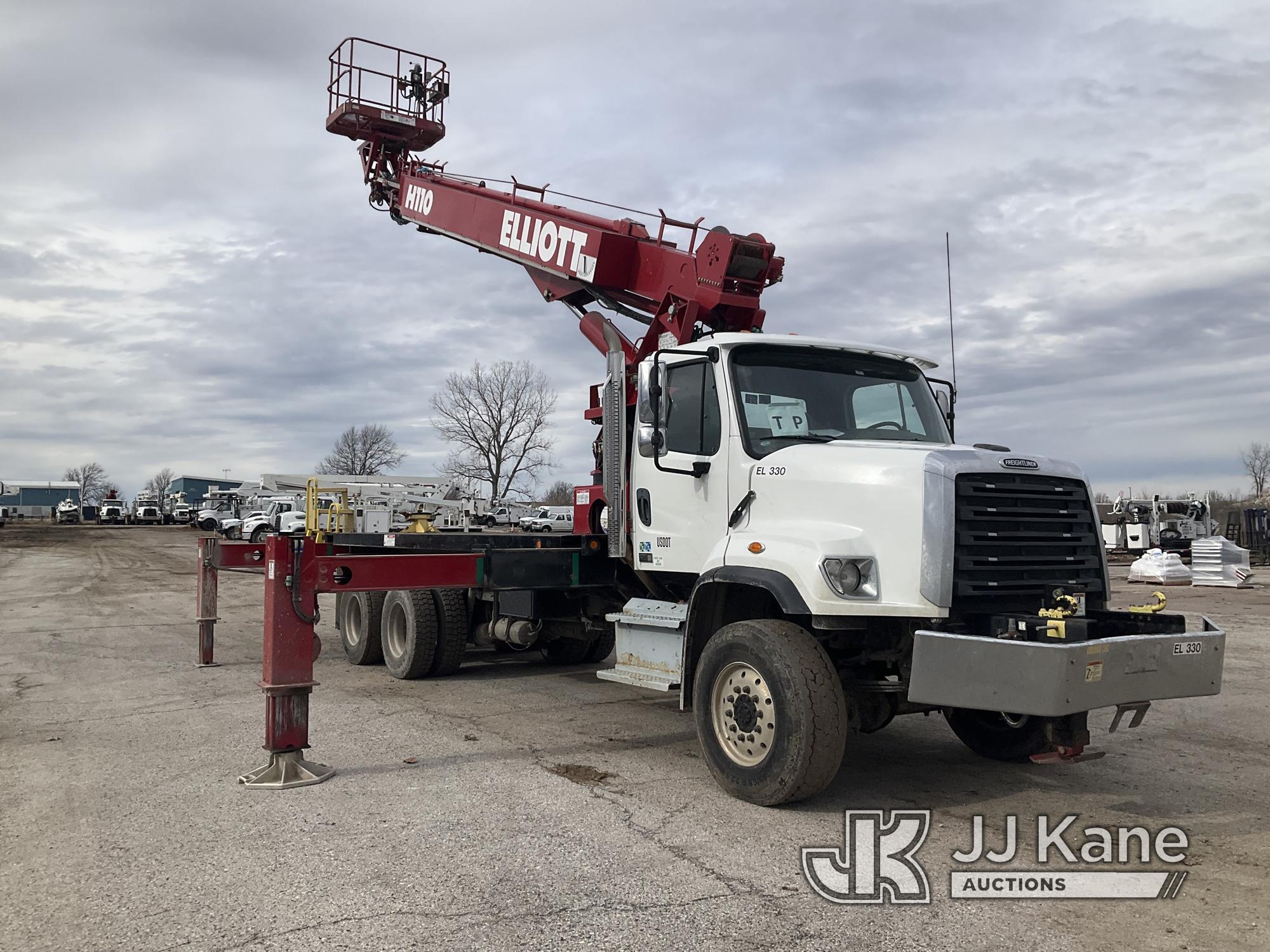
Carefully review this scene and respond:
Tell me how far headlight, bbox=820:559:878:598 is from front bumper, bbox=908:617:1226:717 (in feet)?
1.25

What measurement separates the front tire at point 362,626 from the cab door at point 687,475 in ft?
15.0

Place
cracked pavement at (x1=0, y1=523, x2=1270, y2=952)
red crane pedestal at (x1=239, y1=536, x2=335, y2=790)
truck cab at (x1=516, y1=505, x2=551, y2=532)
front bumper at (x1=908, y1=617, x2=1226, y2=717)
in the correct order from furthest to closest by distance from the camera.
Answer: truck cab at (x1=516, y1=505, x2=551, y2=532), red crane pedestal at (x1=239, y1=536, x2=335, y2=790), front bumper at (x1=908, y1=617, x2=1226, y2=717), cracked pavement at (x1=0, y1=523, x2=1270, y2=952)

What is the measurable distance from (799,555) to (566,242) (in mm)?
5058

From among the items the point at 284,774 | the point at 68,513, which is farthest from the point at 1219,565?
the point at 68,513

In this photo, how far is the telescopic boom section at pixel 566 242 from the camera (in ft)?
26.2

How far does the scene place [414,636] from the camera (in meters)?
9.72

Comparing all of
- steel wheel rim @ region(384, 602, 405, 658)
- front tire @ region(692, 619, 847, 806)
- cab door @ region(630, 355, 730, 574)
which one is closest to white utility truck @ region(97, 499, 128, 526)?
steel wheel rim @ region(384, 602, 405, 658)

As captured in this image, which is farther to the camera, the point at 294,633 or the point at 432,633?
the point at 432,633

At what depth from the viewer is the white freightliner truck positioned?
5.04 metres

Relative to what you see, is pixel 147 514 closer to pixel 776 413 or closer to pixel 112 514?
pixel 112 514

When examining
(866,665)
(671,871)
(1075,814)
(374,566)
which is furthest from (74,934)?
(1075,814)

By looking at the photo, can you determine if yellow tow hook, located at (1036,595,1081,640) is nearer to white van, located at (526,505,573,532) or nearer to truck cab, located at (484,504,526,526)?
white van, located at (526,505,573,532)

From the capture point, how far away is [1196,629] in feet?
18.5

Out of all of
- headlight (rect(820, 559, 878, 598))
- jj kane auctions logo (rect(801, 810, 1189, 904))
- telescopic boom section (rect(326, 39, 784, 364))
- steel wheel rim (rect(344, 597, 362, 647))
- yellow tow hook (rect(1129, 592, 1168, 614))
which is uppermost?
telescopic boom section (rect(326, 39, 784, 364))
